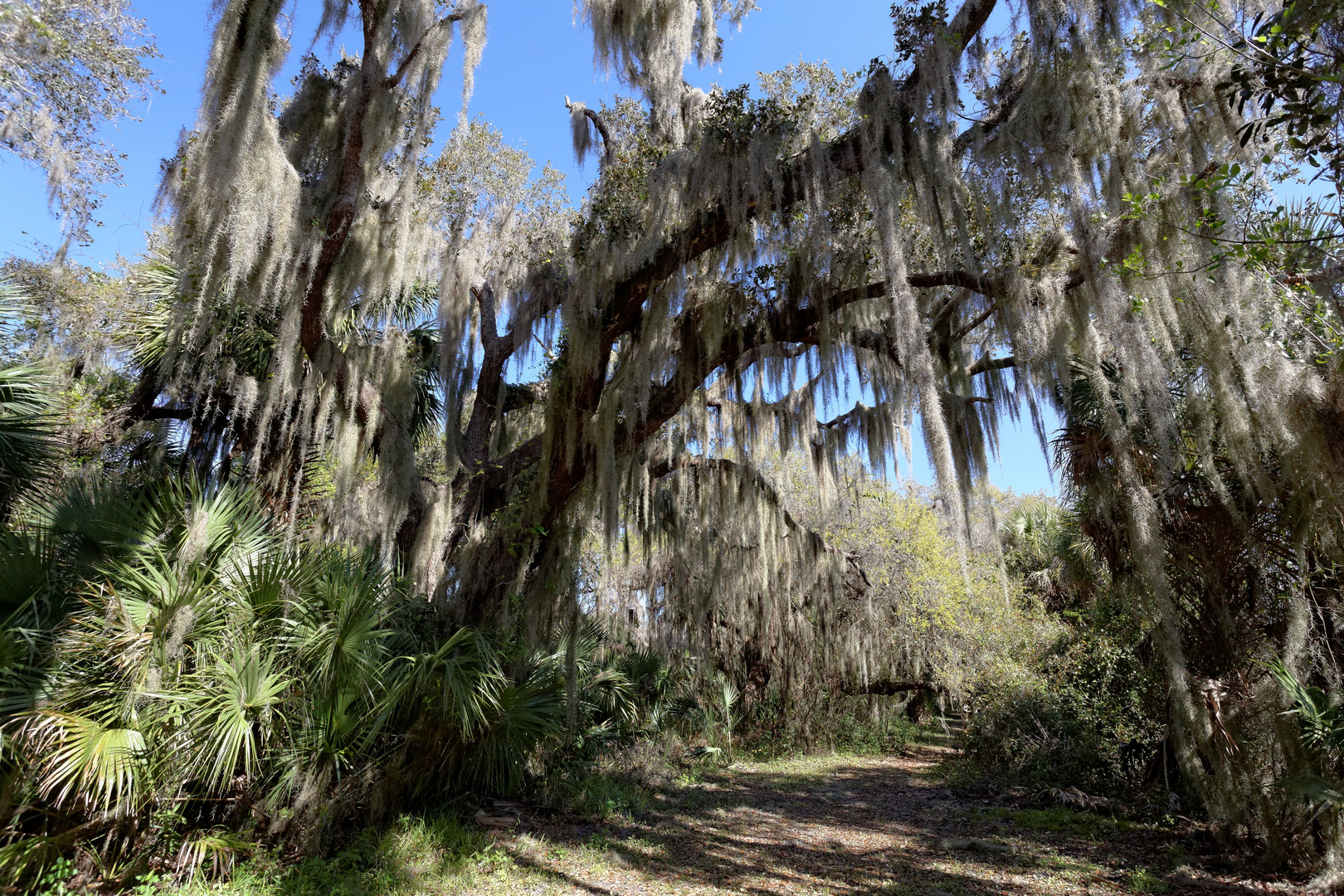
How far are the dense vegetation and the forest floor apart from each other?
0.42 m

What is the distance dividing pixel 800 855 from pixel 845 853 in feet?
1.29

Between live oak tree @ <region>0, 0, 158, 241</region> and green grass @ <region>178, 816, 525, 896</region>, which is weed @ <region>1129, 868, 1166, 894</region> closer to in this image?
green grass @ <region>178, 816, 525, 896</region>

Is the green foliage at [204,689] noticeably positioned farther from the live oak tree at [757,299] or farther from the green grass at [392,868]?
the live oak tree at [757,299]

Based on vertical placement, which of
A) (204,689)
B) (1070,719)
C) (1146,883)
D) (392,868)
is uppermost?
(204,689)

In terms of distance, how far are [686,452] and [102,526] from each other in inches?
208

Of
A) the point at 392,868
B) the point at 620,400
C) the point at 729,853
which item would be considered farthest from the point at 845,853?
the point at 620,400

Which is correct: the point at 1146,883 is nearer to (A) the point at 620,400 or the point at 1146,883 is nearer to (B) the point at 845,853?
(B) the point at 845,853

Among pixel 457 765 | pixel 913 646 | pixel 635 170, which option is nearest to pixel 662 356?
pixel 635 170

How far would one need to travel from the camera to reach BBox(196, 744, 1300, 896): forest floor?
167 inches

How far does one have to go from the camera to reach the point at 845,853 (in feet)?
17.6

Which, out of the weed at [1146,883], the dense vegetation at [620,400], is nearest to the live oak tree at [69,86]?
the dense vegetation at [620,400]

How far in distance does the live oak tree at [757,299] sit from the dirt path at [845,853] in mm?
891

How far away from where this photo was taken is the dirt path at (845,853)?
439 cm

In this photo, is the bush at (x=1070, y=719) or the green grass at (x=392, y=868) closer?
the green grass at (x=392, y=868)
